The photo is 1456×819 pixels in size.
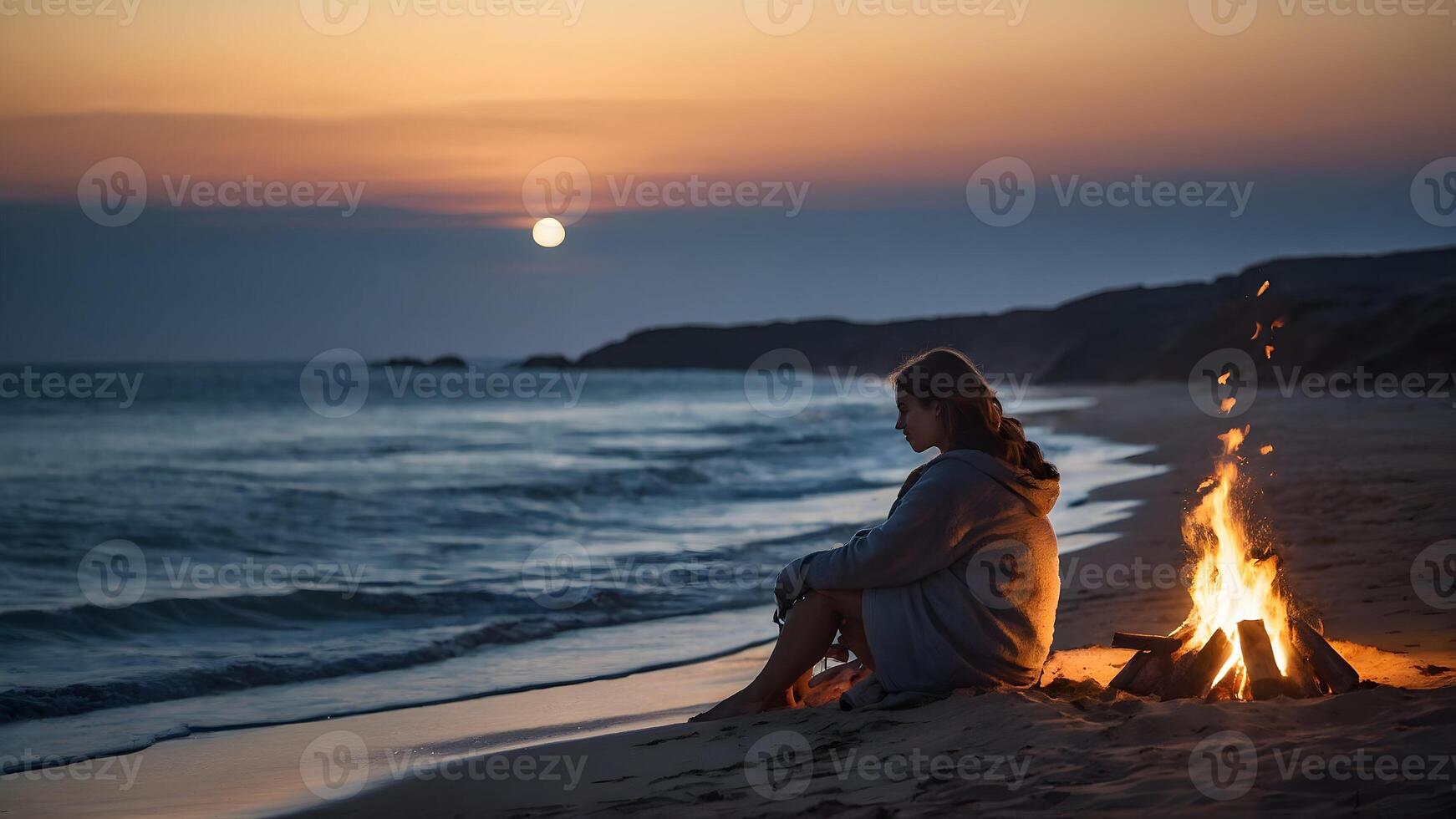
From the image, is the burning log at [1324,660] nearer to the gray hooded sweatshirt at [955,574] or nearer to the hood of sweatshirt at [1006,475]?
the gray hooded sweatshirt at [955,574]

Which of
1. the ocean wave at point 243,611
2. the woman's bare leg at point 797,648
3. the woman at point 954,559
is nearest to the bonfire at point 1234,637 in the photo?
the woman at point 954,559

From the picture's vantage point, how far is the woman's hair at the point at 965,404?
15.1 feet

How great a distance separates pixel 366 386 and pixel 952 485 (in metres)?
86.9

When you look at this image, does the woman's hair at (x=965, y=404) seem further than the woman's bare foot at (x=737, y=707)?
No

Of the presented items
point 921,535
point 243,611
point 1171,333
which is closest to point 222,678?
point 243,611

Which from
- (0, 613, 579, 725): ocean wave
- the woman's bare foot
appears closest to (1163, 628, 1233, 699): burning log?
the woman's bare foot

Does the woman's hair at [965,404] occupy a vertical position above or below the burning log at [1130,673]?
above

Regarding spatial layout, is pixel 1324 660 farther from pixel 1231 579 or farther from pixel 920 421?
pixel 920 421

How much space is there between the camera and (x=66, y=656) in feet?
26.4

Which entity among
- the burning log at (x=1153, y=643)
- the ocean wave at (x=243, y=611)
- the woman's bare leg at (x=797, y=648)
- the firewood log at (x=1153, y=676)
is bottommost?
the firewood log at (x=1153, y=676)

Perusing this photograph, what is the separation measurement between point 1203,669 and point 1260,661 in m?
0.22

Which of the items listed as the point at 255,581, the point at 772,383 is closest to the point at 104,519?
the point at 255,581

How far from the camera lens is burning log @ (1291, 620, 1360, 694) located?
4.49m

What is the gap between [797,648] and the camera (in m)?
4.94
